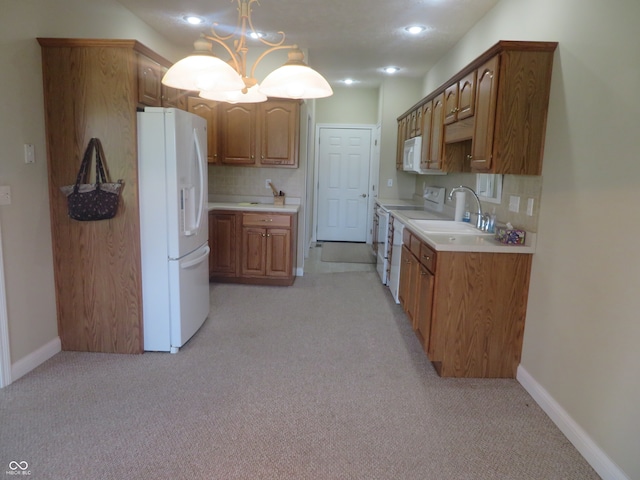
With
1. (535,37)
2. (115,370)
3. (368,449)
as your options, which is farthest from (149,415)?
(535,37)

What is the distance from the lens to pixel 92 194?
288 cm

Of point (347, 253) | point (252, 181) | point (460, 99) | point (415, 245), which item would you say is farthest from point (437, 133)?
point (347, 253)

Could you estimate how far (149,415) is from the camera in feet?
7.87

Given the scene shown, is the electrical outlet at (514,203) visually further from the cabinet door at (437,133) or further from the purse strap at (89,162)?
the purse strap at (89,162)

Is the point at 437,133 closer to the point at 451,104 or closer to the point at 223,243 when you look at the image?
the point at 451,104

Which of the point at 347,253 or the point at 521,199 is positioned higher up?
the point at 521,199

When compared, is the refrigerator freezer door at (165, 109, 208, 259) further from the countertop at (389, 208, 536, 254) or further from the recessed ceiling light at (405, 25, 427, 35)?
the recessed ceiling light at (405, 25, 427, 35)

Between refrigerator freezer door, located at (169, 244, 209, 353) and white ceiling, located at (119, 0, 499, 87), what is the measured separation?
83.7 inches

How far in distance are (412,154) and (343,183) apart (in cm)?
277

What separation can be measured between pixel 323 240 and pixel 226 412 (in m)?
5.59

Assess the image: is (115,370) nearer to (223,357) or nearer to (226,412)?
(223,357)

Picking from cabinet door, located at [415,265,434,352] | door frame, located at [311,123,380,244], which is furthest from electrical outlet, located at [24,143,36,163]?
door frame, located at [311,123,380,244]

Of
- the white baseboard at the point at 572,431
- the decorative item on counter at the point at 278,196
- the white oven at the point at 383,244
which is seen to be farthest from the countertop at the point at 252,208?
the white baseboard at the point at 572,431

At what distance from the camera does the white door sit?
25.0 ft
